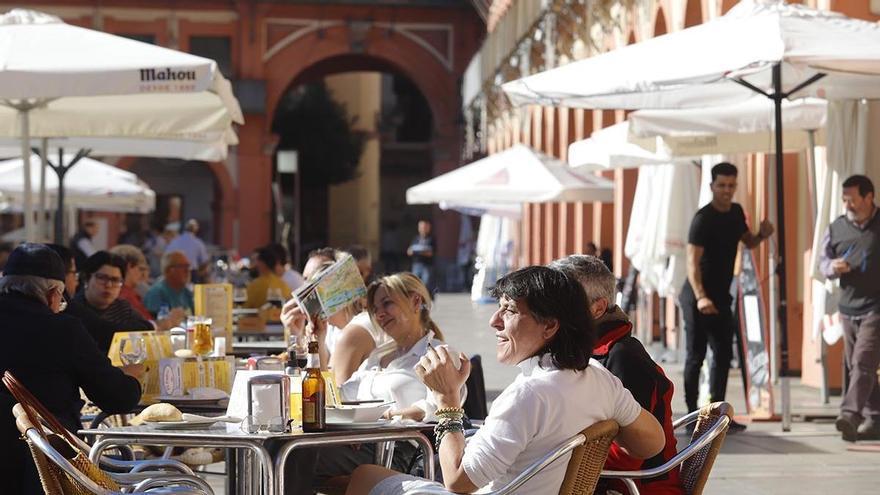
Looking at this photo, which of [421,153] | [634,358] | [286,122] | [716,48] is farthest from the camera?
[421,153]

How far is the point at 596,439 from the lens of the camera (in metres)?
4.71

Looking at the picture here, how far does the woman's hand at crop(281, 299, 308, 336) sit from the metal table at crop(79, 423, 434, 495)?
2755 mm

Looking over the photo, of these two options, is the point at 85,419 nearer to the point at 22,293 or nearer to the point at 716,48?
the point at 22,293

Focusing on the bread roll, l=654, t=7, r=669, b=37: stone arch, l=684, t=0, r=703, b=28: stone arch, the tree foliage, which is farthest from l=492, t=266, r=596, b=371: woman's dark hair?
the tree foliage

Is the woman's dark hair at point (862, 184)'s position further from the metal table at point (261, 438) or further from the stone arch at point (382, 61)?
the stone arch at point (382, 61)

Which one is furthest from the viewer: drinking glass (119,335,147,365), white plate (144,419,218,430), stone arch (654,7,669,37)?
stone arch (654,7,669,37)

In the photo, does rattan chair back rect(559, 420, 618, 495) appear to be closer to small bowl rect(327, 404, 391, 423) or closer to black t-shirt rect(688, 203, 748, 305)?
small bowl rect(327, 404, 391, 423)

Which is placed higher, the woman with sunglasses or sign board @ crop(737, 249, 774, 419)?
the woman with sunglasses

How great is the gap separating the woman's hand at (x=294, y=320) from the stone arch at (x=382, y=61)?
3642 centimetres

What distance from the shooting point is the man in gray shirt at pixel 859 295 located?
34.3 ft

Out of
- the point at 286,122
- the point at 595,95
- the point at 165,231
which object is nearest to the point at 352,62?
the point at 286,122

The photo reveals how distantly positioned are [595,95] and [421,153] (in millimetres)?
57261

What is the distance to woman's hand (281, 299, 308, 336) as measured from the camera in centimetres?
846

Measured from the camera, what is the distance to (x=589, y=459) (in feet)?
15.5
